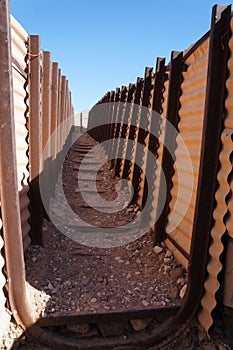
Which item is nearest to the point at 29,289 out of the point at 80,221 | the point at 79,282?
the point at 79,282

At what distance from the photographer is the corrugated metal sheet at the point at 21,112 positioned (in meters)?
2.68

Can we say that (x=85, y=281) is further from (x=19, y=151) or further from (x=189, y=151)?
(x=189, y=151)

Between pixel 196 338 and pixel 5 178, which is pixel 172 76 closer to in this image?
pixel 5 178

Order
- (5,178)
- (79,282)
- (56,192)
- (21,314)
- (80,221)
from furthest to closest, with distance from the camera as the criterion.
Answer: (56,192), (80,221), (79,282), (21,314), (5,178)

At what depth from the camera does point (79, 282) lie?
2.98m

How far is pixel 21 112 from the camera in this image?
2.95 meters

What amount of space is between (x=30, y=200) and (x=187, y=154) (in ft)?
5.75

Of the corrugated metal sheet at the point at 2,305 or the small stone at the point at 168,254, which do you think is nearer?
the corrugated metal sheet at the point at 2,305

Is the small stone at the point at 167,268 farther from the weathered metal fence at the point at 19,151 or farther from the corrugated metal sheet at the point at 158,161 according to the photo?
the weathered metal fence at the point at 19,151

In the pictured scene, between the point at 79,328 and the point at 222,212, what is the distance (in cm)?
152

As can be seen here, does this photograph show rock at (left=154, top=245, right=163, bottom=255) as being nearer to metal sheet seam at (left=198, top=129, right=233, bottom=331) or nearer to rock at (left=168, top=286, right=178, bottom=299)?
rock at (left=168, top=286, right=178, bottom=299)

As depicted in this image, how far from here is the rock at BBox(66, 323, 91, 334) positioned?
251cm

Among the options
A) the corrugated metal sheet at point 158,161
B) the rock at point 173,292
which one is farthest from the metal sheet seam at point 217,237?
the corrugated metal sheet at point 158,161

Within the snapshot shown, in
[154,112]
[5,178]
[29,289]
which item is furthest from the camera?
[154,112]
